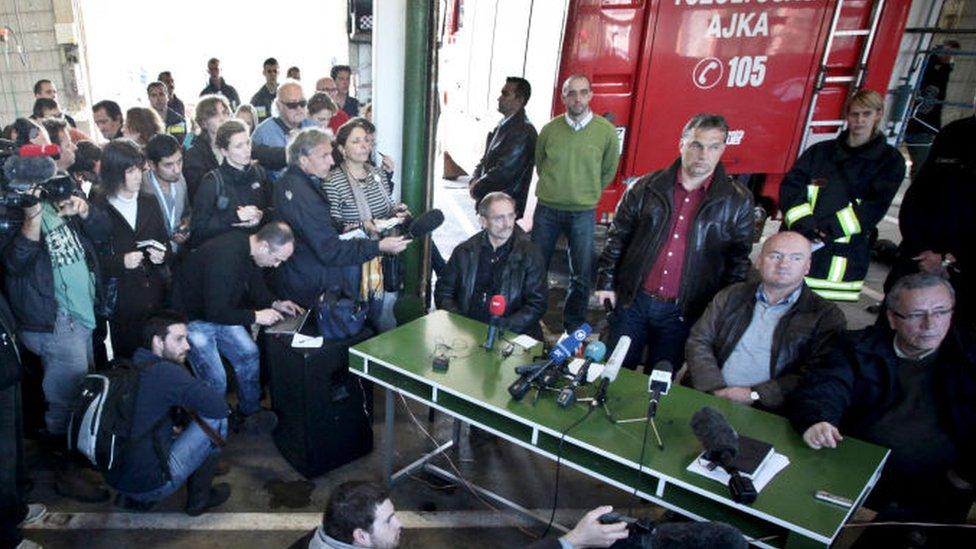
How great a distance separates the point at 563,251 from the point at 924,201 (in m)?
3.93

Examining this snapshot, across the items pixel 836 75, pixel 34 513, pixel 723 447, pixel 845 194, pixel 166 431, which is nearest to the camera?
pixel 723 447

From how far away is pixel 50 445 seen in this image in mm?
3623

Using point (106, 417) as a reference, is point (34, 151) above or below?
above

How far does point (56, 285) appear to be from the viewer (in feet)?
10.00

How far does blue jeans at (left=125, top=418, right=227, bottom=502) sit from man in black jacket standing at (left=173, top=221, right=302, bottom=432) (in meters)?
0.55

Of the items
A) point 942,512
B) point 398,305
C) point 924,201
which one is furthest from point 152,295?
point 924,201

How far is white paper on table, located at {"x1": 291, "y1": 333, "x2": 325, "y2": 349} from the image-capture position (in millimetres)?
3246

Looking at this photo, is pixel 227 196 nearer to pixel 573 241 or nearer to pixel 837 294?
pixel 573 241

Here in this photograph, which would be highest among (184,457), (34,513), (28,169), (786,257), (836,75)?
(836,75)

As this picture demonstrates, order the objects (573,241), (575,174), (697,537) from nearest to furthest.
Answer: (697,537)
(575,174)
(573,241)

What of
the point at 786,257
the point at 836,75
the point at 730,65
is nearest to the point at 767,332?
the point at 786,257

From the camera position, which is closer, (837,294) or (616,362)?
(616,362)

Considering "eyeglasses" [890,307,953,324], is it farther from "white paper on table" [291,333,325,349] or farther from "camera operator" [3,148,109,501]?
"camera operator" [3,148,109,501]

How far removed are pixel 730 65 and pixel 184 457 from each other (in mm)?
4762
